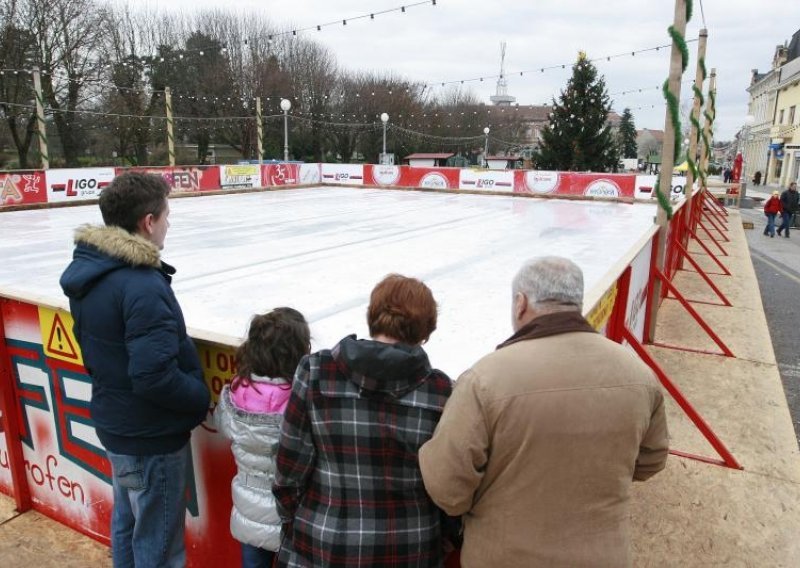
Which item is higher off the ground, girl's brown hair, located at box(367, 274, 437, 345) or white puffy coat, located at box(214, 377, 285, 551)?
girl's brown hair, located at box(367, 274, 437, 345)

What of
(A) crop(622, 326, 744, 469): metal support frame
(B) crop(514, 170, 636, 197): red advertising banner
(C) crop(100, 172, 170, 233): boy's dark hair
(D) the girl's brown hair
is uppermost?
(C) crop(100, 172, 170, 233): boy's dark hair

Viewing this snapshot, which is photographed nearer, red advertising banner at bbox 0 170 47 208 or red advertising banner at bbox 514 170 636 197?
red advertising banner at bbox 0 170 47 208

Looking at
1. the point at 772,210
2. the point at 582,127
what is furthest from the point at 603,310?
the point at 582,127

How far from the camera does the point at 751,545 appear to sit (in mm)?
2762

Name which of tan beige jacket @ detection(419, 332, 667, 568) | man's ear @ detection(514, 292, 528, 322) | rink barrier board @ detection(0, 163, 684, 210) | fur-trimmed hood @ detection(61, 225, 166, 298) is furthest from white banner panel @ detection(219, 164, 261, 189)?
tan beige jacket @ detection(419, 332, 667, 568)

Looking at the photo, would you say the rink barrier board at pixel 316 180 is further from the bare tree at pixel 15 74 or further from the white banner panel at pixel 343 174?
the bare tree at pixel 15 74

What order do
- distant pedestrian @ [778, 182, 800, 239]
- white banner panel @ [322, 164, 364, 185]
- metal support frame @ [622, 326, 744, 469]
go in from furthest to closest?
white banner panel @ [322, 164, 364, 185] < distant pedestrian @ [778, 182, 800, 239] < metal support frame @ [622, 326, 744, 469]

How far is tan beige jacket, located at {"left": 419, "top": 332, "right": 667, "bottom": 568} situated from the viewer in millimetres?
1394

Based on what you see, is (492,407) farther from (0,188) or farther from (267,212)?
(0,188)

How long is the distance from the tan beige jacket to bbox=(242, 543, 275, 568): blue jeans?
806mm

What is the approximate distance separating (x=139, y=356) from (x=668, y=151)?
4.60 m

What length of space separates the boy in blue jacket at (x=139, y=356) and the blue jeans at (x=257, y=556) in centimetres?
34

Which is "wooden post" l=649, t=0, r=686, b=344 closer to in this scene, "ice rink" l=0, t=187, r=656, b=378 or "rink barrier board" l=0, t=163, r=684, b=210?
"ice rink" l=0, t=187, r=656, b=378

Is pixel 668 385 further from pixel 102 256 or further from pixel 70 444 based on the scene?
pixel 70 444
